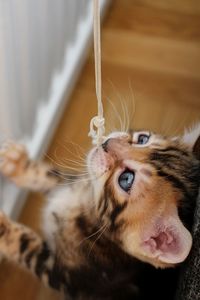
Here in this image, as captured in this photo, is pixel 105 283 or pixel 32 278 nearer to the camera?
pixel 105 283

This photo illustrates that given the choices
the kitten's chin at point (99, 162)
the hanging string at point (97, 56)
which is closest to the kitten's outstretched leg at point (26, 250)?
the kitten's chin at point (99, 162)

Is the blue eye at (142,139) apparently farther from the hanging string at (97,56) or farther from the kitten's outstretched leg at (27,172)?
the kitten's outstretched leg at (27,172)

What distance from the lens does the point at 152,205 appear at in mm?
832

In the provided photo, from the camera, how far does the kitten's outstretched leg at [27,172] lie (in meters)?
1.16

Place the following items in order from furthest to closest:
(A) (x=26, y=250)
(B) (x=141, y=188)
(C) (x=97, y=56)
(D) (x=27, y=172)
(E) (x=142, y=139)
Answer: (D) (x=27, y=172) < (A) (x=26, y=250) < (E) (x=142, y=139) < (B) (x=141, y=188) < (C) (x=97, y=56)

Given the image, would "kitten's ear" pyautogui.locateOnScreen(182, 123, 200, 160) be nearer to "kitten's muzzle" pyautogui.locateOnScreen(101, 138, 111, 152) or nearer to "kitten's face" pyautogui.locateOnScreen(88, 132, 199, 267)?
"kitten's face" pyautogui.locateOnScreen(88, 132, 199, 267)

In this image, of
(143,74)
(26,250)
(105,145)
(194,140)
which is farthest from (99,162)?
(143,74)

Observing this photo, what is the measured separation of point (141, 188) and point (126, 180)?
0.10 feet

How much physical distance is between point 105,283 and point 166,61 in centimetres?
93

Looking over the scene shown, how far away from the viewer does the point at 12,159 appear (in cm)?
116

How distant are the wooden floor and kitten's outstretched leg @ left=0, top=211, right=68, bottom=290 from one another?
27 centimetres

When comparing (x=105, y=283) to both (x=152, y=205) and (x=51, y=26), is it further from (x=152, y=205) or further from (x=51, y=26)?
(x=51, y=26)

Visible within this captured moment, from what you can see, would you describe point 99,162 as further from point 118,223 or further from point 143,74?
point 143,74

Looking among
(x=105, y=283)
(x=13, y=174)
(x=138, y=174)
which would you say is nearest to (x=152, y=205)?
(x=138, y=174)
